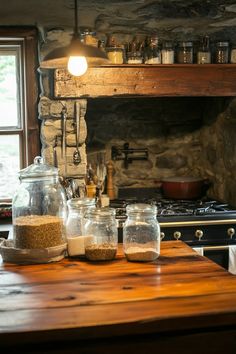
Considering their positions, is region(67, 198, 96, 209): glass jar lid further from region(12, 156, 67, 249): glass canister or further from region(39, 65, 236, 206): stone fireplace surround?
region(39, 65, 236, 206): stone fireplace surround

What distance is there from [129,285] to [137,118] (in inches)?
109

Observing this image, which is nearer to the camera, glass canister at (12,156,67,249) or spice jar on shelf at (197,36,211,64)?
glass canister at (12,156,67,249)

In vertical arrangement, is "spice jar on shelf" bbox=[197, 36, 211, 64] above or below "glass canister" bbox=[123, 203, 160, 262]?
above

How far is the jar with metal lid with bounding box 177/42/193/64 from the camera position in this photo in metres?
3.91

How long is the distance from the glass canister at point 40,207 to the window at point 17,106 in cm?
169

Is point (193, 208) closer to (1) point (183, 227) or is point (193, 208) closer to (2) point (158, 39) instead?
(1) point (183, 227)

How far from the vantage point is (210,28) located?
404 centimetres

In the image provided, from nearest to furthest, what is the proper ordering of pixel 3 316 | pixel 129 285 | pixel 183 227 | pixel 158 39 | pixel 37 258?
pixel 3 316, pixel 129 285, pixel 37 258, pixel 183 227, pixel 158 39

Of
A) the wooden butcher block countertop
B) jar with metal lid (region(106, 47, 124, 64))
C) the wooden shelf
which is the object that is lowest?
the wooden butcher block countertop

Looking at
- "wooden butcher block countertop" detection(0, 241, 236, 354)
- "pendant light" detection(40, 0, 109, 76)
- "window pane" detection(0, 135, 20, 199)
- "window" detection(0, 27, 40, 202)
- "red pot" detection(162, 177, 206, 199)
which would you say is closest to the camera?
"wooden butcher block countertop" detection(0, 241, 236, 354)

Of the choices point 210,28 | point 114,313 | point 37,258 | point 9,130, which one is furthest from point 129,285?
point 210,28

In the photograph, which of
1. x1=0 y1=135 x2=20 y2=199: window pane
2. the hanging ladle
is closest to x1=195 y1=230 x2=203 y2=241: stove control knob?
the hanging ladle

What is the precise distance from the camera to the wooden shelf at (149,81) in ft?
12.4

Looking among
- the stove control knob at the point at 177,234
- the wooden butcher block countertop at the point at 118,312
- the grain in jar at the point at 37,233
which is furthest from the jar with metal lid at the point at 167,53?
the wooden butcher block countertop at the point at 118,312
